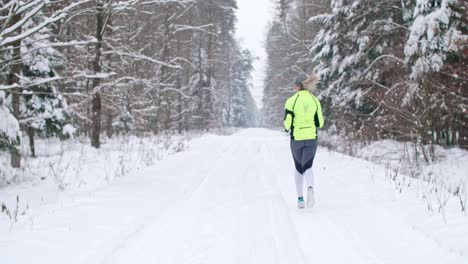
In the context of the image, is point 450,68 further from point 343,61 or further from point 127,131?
point 127,131

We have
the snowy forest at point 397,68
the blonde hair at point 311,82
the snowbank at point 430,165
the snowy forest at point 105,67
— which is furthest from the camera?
the snowy forest at point 397,68

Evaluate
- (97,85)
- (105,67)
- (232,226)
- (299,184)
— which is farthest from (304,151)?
(105,67)

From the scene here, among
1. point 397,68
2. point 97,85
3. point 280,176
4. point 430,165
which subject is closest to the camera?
point 280,176

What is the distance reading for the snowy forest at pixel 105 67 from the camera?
23.0 feet

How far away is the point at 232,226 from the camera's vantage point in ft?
16.6

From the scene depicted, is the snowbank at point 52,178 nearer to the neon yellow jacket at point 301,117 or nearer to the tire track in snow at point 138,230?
the tire track in snow at point 138,230

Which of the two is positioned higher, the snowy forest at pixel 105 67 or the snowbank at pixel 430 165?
the snowy forest at pixel 105 67

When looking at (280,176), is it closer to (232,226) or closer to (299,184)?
(299,184)

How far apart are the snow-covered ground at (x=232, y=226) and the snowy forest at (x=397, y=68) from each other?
3.93m

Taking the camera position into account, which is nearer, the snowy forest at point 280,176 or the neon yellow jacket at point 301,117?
the snowy forest at point 280,176

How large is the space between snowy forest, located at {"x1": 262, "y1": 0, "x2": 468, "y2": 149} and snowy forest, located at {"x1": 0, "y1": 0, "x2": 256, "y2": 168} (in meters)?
6.09

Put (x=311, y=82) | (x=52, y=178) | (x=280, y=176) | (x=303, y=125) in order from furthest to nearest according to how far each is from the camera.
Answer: (x=280, y=176)
(x=52, y=178)
(x=311, y=82)
(x=303, y=125)

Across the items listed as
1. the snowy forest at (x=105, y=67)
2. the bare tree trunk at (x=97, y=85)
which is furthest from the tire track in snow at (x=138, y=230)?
the bare tree trunk at (x=97, y=85)

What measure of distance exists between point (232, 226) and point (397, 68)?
10.1 metres
